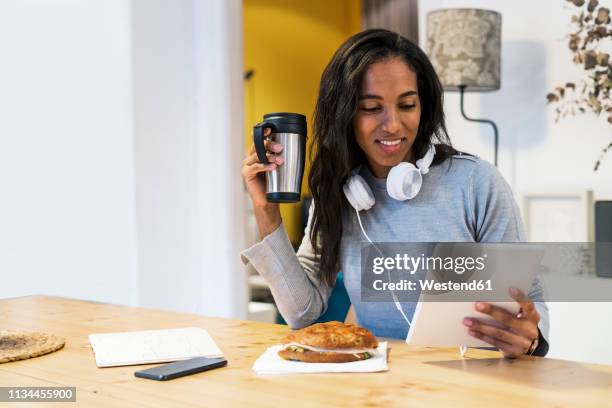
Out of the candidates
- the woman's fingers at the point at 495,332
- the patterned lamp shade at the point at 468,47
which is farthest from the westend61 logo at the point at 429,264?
the patterned lamp shade at the point at 468,47

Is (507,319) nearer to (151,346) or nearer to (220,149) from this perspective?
(151,346)

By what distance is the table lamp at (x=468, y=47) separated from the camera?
2.85 m

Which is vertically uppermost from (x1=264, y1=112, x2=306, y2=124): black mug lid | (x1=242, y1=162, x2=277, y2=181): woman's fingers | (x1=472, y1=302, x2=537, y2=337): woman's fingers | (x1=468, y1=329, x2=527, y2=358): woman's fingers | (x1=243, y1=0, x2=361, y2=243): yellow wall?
(x1=243, y1=0, x2=361, y2=243): yellow wall

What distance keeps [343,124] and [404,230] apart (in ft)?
0.98

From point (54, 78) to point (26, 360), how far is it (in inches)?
87.9

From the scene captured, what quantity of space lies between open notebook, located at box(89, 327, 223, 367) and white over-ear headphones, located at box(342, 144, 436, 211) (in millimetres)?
498

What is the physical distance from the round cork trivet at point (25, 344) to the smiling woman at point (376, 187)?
0.47m

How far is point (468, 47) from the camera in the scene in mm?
2871

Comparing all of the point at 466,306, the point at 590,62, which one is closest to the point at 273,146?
the point at 466,306

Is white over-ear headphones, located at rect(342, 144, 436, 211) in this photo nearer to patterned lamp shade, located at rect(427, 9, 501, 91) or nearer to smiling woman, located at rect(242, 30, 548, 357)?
smiling woman, located at rect(242, 30, 548, 357)

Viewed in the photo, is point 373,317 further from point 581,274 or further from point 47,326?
point 47,326

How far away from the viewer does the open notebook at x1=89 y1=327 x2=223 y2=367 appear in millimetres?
1369

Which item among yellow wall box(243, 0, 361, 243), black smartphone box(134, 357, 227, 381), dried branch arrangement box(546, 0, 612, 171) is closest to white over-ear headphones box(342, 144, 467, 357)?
black smartphone box(134, 357, 227, 381)

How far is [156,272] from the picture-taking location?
346cm
